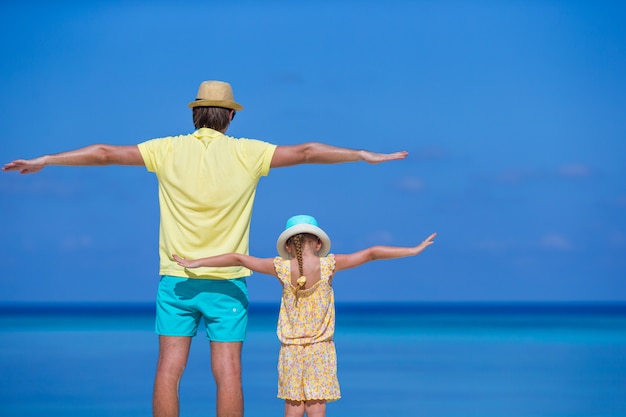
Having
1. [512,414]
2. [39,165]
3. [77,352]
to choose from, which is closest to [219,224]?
[39,165]

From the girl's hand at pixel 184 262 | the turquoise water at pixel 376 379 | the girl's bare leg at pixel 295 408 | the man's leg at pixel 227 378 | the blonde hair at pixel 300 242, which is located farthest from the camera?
the turquoise water at pixel 376 379

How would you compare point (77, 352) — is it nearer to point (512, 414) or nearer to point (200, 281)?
point (512, 414)

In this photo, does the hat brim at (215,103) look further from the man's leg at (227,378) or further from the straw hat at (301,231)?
the man's leg at (227,378)

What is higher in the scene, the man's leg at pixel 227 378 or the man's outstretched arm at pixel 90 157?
the man's outstretched arm at pixel 90 157

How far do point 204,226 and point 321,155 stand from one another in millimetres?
594

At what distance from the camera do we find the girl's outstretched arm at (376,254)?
15.5 ft

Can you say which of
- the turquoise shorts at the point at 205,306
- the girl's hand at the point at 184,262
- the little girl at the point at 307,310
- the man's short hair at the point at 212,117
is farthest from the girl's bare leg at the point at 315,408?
the man's short hair at the point at 212,117

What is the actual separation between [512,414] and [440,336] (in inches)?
482

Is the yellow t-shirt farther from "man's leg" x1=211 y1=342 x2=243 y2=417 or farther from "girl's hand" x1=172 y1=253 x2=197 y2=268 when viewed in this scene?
"man's leg" x1=211 y1=342 x2=243 y2=417

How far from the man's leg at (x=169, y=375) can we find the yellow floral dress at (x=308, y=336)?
0.44m

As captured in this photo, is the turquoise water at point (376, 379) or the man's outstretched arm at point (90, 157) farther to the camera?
the turquoise water at point (376, 379)

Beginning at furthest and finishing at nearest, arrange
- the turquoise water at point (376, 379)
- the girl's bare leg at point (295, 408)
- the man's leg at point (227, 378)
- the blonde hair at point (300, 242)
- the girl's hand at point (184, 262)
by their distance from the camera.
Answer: the turquoise water at point (376, 379) → the girl's bare leg at point (295, 408) → the blonde hair at point (300, 242) → the man's leg at point (227, 378) → the girl's hand at point (184, 262)

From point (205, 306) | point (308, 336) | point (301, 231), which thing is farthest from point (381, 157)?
point (205, 306)

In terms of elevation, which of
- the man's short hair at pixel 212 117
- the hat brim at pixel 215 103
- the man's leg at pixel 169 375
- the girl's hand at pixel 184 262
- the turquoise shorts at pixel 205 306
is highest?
the hat brim at pixel 215 103
